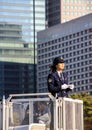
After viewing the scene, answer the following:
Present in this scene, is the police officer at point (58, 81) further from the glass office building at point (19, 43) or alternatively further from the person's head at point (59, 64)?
the glass office building at point (19, 43)

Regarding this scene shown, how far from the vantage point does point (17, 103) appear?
32.5 ft

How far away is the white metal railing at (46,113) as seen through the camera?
30.3ft

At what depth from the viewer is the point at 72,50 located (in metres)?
165

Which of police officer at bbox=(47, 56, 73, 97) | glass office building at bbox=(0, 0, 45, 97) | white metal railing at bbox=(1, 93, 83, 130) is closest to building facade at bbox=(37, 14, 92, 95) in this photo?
glass office building at bbox=(0, 0, 45, 97)

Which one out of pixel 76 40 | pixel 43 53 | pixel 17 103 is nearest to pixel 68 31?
pixel 76 40

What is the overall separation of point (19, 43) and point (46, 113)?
6668 inches

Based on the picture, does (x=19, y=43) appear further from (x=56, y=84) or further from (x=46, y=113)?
(x=46, y=113)

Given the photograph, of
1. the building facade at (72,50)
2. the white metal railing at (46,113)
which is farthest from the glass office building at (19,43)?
the white metal railing at (46,113)

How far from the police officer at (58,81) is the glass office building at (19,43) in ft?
532

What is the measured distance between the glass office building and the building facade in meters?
3.12

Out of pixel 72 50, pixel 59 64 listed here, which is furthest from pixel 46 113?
pixel 72 50

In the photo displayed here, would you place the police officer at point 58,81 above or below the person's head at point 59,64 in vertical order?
below

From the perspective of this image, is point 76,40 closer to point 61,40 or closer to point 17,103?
point 61,40

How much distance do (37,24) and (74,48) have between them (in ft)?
78.8
